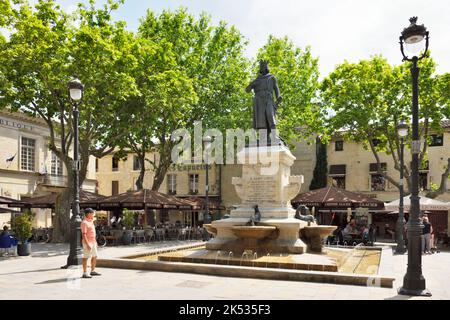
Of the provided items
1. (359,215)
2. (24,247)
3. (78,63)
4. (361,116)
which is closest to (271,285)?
(24,247)

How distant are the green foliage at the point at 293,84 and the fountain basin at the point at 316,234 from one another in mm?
14620

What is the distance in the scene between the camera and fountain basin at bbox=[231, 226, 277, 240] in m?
11.4

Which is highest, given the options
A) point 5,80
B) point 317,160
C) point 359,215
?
point 5,80

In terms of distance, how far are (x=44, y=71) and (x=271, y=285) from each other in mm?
14009

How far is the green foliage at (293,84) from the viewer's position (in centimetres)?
2725

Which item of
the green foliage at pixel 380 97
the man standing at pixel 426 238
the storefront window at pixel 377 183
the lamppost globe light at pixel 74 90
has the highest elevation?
the green foliage at pixel 380 97

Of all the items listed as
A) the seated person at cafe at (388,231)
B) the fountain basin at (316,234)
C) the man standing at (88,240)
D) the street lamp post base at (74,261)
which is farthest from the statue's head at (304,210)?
the seated person at cafe at (388,231)

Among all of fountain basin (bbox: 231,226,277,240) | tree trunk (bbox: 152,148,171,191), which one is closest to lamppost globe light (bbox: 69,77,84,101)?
fountain basin (bbox: 231,226,277,240)

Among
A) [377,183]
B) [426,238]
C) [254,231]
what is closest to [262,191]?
[254,231]

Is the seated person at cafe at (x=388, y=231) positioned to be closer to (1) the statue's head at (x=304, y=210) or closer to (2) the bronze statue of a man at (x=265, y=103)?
(1) the statue's head at (x=304, y=210)

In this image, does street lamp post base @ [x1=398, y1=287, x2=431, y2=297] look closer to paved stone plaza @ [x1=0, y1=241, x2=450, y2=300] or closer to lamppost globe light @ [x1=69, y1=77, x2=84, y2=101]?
paved stone plaza @ [x1=0, y1=241, x2=450, y2=300]

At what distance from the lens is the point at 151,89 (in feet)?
70.8
